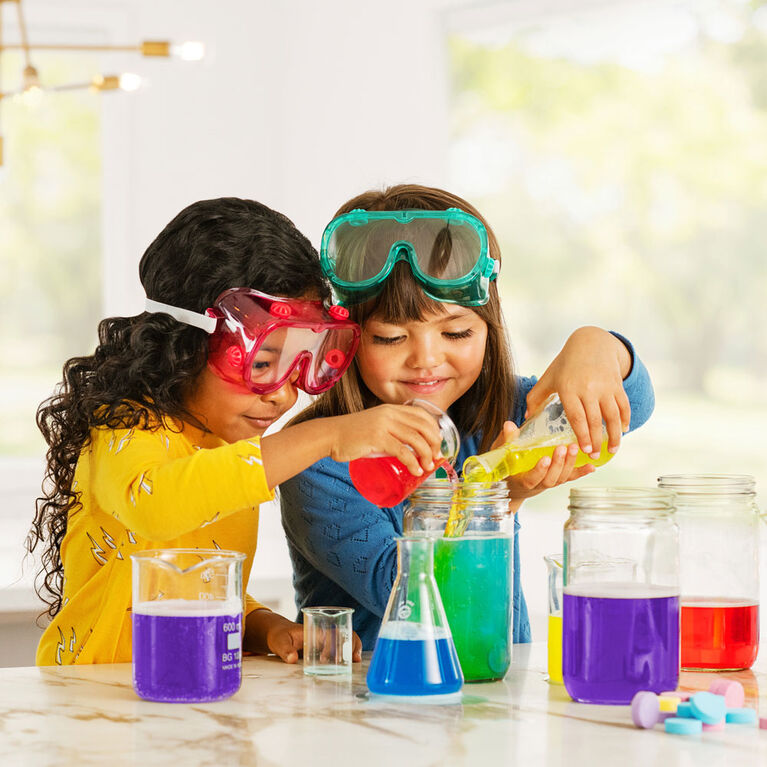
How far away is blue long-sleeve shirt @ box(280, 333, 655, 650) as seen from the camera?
154 centimetres

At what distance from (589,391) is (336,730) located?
0.59 metres

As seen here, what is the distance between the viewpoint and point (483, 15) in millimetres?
4035

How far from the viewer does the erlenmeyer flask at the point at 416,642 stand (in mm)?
1160

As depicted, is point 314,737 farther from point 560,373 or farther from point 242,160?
point 242,160

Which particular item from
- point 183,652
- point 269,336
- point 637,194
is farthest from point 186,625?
point 637,194

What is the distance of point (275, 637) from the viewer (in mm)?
1479

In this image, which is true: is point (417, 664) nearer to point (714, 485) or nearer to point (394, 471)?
point (394, 471)

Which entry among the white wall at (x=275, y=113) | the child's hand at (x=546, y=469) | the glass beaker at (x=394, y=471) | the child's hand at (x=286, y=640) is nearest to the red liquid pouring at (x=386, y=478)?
the glass beaker at (x=394, y=471)

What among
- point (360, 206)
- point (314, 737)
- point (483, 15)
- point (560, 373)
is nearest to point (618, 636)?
point (314, 737)

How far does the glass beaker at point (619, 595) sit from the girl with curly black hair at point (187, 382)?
1.23 feet

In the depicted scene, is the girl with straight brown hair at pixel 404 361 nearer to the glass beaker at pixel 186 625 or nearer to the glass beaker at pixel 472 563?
the glass beaker at pixel 472 563

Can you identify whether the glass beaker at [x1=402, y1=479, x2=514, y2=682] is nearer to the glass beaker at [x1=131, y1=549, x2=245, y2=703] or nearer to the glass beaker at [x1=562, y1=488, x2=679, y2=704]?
the glass beaker at [x1=562, y1=488, x2=679, y2=704]

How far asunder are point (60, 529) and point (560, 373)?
0.84m

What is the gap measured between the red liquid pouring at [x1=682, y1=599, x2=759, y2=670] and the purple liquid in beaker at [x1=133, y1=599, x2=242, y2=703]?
0.58 metres
